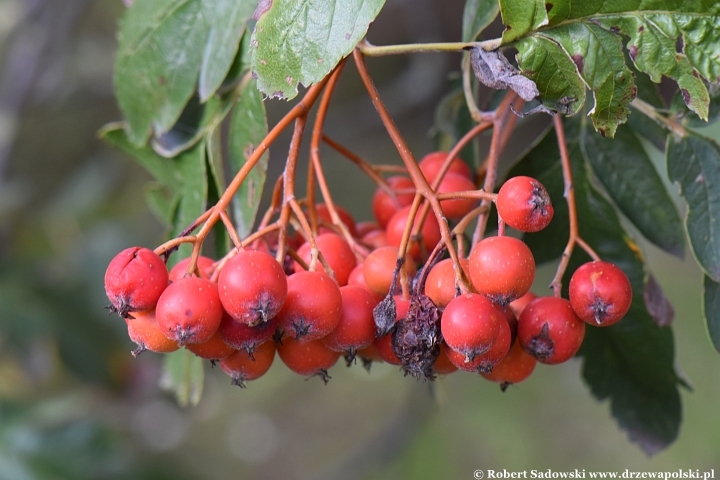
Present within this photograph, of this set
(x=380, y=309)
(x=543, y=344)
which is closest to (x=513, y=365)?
(x=543, y=344)

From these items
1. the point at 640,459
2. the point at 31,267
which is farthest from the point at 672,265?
the point at 31,267

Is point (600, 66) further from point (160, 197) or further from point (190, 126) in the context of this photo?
point (160, 197)

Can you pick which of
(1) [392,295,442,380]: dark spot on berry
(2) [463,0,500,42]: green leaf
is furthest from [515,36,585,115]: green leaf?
(1) [392,295,442,380]: dark spot on berry

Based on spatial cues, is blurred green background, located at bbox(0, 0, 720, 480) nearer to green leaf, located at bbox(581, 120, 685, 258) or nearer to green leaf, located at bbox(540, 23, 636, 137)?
green leaf, located at bbox(581, 120, 685, 258)

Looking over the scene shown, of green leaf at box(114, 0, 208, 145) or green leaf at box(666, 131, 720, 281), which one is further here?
green leaf at box(114, 0, 208, 145)

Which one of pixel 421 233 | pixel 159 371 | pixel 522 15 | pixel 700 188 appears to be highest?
pixel 522 15

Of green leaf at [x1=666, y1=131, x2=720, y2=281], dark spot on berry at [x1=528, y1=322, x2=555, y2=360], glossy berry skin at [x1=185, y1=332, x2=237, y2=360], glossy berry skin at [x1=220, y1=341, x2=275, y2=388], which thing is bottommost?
green leaf at [x1=666, y1=131, x2=720, y2=281]
